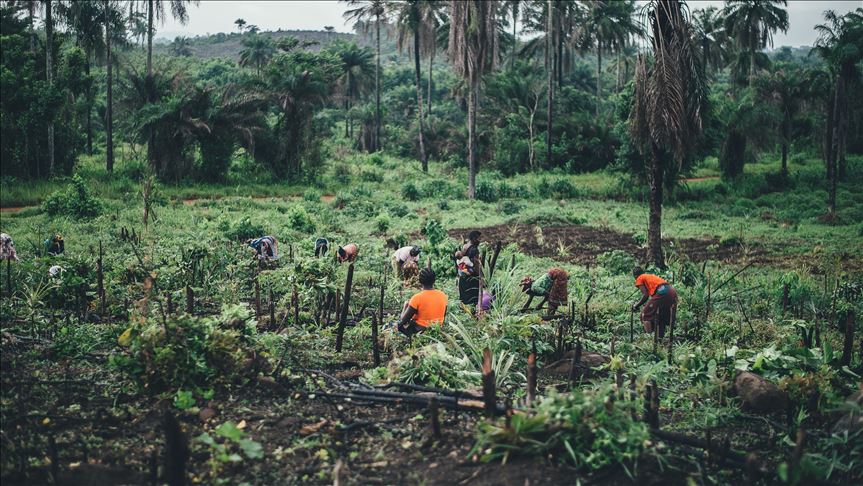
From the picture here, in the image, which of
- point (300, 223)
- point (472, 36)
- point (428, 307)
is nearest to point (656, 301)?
point (428, 307)

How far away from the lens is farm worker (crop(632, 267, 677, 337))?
29.4ft

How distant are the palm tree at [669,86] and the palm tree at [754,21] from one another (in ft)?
98.9

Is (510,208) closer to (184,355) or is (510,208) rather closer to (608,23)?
(184,355)

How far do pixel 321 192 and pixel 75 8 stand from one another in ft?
39.4

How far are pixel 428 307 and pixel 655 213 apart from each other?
24.2 feet

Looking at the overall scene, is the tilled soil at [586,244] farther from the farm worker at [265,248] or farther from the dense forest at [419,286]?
the farm worker at [265,248]

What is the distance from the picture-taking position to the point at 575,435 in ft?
15.8

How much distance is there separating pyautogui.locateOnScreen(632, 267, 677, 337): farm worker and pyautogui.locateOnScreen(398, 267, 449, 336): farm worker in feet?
9.01

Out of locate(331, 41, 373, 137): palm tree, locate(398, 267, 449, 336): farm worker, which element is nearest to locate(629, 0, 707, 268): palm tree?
locate(398, 267, 449, 336): farm worker

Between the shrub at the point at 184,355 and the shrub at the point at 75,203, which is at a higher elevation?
the shrub at the point at 75,203

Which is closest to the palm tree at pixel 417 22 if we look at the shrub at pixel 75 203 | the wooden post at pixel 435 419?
the shrub at pixel 75 203

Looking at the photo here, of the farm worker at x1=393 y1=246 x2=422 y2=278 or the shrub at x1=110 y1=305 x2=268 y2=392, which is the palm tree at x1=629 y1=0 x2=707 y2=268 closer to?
the farm worker at x1=393 y1=246 x2=422 y2=278

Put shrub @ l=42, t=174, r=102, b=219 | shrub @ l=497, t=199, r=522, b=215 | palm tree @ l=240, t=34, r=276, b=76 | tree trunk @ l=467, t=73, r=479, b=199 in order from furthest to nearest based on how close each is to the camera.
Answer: palm tree @ l=240, t=34, r=276, b=76 → tree trunk @ l=467, t=73, r=479, b=199 → shrub @ l=497, t=199, r=522, b=215 → shrub @ l=42, t=174, r=102, b=219

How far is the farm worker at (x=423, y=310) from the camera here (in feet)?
26.0
